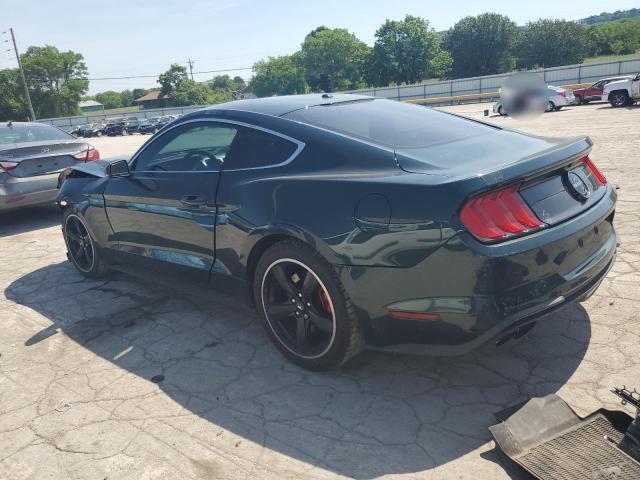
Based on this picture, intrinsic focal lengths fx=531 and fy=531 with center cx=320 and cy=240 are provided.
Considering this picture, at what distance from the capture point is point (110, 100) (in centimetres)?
14300

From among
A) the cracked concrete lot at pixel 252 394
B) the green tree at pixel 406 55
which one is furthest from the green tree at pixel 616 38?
the cracked concrete lot at pixel 252 394

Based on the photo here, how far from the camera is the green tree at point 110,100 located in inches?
5566

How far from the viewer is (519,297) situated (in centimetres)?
249

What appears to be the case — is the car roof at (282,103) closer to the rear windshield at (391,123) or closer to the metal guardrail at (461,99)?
the rear windshield at (391,123)

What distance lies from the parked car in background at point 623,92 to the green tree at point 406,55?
211 ft

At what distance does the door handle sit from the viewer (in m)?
3.55

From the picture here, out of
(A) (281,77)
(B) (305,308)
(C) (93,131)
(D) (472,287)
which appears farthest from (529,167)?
(A) (281,77)

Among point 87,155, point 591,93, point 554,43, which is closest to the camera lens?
point 87,155

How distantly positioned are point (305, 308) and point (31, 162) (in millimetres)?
5951

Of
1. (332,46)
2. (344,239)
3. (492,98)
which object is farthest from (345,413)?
(332,46)

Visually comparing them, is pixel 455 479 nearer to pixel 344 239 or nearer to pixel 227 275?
pixel 344 239

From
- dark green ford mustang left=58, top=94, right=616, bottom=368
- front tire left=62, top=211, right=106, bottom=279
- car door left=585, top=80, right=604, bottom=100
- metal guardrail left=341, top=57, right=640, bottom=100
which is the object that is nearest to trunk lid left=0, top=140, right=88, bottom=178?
front tire left=62, top=211, right=106, bottom=279

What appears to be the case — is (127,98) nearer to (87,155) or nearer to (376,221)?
(87,155)

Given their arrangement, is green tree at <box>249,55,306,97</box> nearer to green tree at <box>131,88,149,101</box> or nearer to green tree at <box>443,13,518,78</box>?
green tree at <box>443,13,518,78</box>
